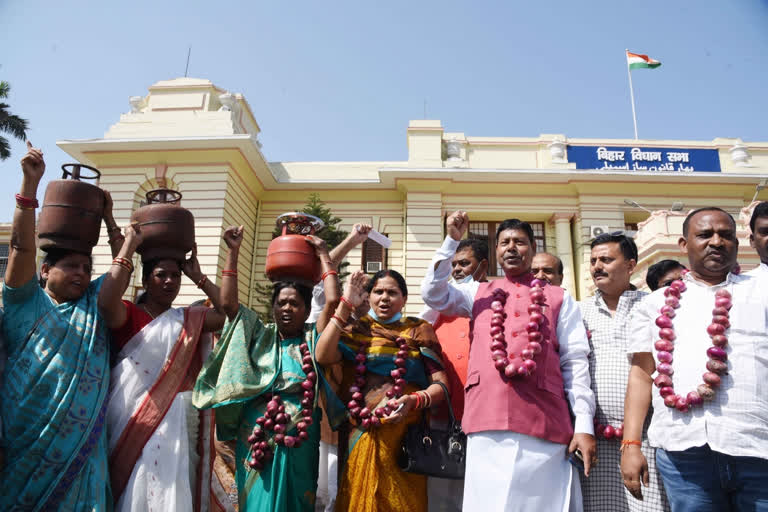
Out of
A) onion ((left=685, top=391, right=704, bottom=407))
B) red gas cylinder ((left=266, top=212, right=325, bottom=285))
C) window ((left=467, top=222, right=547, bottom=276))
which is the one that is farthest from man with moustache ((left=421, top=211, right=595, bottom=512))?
window ((left=467, top=222, right=547, bottom=276))

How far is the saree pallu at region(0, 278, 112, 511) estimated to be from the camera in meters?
2.42

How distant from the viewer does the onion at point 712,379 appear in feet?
7.30

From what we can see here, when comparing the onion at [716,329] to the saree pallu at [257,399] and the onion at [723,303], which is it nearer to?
the onion at [723,303]

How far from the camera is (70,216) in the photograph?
288 cm

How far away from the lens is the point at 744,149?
49.0 feet

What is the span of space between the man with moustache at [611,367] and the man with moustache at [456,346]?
81 cm

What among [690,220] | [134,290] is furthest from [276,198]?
[690,220]

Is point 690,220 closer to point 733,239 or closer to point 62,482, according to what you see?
point 733,239

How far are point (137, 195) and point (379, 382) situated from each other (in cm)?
1266

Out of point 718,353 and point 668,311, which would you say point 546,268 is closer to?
point 668,311

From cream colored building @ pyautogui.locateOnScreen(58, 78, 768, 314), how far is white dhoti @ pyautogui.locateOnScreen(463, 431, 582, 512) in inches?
445

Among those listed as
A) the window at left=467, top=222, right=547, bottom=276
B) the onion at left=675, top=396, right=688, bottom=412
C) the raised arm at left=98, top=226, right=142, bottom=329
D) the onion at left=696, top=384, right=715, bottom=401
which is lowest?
the onion at left=675, top=396, right=688, bottom=412

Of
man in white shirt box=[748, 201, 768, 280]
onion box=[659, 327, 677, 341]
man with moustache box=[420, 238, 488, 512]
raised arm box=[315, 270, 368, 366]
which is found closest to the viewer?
onion box=[659, 327, 677, 341]

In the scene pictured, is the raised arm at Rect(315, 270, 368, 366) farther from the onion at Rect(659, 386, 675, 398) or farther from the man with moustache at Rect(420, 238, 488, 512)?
the onion at Rect(659, 386, 675, 398)
